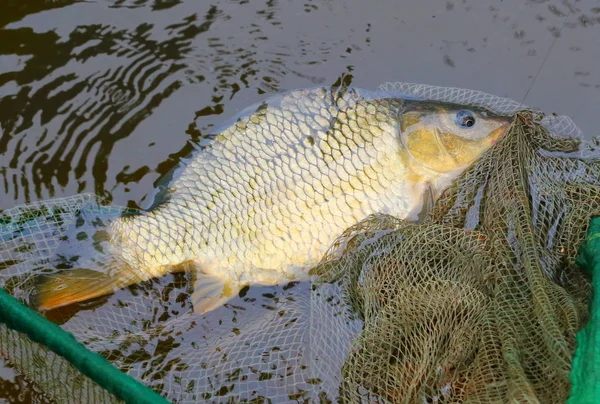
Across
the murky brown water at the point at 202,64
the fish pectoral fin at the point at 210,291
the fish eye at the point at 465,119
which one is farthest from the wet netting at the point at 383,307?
the murky brown water at the point at 202,64

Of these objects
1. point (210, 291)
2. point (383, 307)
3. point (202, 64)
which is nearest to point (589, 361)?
point (383, 307)

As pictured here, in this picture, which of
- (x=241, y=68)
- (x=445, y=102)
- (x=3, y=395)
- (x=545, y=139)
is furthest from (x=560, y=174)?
(x=3, y=395)

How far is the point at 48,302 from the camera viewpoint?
259 centimetres

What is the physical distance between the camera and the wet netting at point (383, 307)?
223 cm

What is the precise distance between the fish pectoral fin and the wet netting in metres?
0.05

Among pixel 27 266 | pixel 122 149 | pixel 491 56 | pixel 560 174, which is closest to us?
pixel 27 266

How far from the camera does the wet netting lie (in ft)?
7.30

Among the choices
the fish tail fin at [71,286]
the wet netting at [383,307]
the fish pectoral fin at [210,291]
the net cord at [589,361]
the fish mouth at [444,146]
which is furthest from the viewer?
the fish mouth at [444,146]

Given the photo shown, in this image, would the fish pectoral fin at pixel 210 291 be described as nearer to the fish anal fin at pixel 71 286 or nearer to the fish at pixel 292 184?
the fish at pixel 292 184

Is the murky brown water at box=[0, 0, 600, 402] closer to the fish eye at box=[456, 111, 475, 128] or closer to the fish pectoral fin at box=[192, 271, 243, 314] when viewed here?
the fish pectoral fin at box=[192, 271, 243, 314]

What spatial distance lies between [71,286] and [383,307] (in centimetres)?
127

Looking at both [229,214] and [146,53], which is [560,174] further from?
[146,53]

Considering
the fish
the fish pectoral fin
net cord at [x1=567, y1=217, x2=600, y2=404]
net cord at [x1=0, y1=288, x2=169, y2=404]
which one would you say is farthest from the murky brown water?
net cord at [x1=567, y1=217, x2=600, y2=404]

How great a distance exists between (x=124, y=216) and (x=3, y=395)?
854 millimetres
